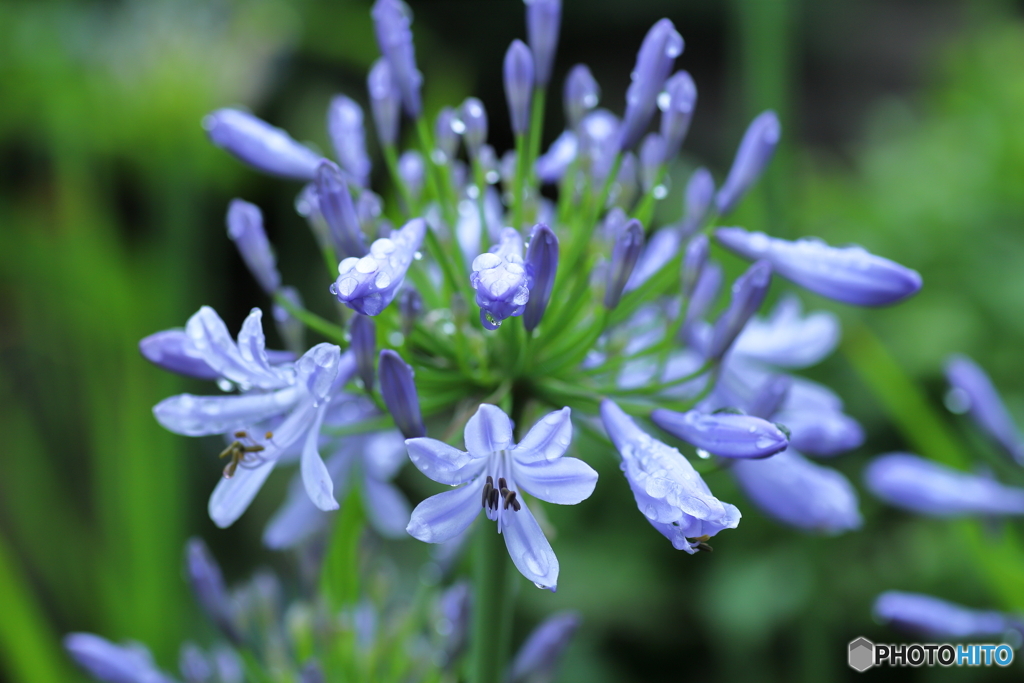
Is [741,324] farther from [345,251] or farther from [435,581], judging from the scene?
[435,581]

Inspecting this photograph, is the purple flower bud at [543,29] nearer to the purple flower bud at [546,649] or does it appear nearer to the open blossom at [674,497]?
the open blossom at [674,497]

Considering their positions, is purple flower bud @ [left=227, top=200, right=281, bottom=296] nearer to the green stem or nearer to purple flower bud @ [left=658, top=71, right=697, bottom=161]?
the green stem

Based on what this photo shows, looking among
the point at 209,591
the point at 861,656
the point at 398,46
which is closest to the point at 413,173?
the point at 398,46

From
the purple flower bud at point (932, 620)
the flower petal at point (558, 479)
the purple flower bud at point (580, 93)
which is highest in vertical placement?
the purple flower bud at point (580, 93)

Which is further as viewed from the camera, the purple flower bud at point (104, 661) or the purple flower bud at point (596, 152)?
the purple flower bud at point (596, 152)

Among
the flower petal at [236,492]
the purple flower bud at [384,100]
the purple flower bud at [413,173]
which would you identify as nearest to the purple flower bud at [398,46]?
the purple flower bud at [384,100]

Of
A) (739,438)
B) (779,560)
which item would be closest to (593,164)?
(739,438)
